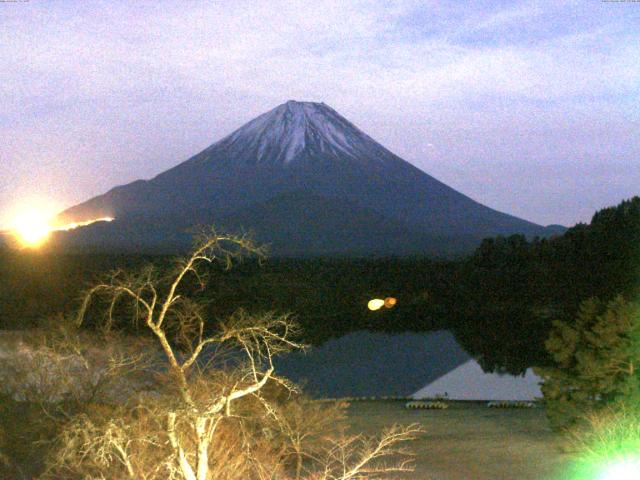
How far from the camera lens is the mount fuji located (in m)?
103

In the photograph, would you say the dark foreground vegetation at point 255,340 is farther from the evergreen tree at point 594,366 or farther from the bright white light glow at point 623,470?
the bright white light glow at point 623,470

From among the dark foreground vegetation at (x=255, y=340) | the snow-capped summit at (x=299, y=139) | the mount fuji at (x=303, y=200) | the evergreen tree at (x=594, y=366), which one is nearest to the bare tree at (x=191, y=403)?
the dark foreground vegetation at (x=255, y=340)

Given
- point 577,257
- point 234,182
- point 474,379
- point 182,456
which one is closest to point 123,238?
point 234,182

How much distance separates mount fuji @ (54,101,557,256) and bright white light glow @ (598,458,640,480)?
8408 centimetres

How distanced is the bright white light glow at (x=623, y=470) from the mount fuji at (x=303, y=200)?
84081 mm

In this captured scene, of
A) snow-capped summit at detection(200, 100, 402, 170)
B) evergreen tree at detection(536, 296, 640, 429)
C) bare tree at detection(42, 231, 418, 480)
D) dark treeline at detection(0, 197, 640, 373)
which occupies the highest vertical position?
snow-capped summit at detection(200, 100, 402, 170)

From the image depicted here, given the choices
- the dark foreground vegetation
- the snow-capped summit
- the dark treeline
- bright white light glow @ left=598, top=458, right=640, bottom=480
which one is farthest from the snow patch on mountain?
bright white light glow @ left=598, top=458, right=640, bottom=480

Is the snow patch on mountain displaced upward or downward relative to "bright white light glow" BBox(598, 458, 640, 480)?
upward

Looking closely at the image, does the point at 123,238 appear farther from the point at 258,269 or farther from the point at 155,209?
the point at 258,269

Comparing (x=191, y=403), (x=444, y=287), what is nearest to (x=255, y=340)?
(x=191, y=403)

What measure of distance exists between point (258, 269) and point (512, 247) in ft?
56.6

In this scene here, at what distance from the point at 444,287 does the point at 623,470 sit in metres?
39.2

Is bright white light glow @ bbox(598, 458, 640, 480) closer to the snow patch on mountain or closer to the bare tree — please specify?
the bare tree

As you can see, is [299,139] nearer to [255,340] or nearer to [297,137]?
[297,137]
